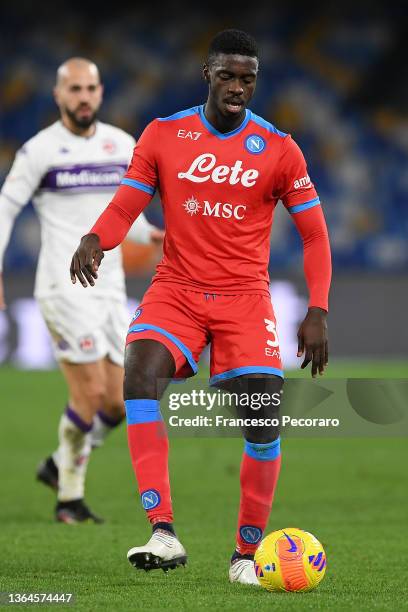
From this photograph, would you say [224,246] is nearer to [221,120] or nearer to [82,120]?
[221,120]

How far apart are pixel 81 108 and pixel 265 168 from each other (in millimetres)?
2814

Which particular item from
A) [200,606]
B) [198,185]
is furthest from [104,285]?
[200,606]

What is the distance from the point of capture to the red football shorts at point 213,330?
16.3 ft

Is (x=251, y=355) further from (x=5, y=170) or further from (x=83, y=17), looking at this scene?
(x=83, y=17)

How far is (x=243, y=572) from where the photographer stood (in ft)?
16.4

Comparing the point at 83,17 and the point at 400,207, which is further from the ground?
the point at 83,17

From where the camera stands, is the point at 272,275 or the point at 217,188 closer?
the point at 217,188

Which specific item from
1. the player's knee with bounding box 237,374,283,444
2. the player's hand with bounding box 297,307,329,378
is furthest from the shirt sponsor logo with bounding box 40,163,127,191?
the player's hand with bounding box 297,307,329,378

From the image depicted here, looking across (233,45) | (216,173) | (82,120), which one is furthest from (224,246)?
(82,120)

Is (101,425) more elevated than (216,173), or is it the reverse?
(216,173)

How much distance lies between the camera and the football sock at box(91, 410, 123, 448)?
7.80 m

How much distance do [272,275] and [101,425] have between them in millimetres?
9227

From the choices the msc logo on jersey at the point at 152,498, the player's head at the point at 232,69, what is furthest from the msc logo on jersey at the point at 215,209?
the msc logo on jersey at the point at 152,498

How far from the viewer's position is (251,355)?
496 centimetres
